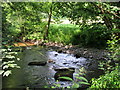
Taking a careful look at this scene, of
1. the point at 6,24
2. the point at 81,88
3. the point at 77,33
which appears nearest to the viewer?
the point at 6,24

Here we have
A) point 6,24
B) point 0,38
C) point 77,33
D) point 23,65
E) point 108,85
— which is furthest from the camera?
point 77,33

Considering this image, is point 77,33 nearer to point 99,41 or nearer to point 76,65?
point 99,41

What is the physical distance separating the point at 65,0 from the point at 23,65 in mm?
3245

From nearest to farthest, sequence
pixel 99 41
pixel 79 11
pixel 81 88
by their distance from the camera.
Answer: pixel 79 11
pixel 81 88
pixel 99 41

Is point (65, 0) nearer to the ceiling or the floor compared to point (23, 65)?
nearer to the ceiling

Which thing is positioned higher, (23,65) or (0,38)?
(0,38)

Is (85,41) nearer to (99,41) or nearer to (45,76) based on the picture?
(99,41)

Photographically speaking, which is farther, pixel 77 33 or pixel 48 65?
pixel 77 33

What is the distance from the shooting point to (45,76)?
4523 mm

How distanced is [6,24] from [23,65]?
4431 mm

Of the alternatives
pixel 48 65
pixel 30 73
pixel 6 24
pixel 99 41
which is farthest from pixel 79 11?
pixel 99 41

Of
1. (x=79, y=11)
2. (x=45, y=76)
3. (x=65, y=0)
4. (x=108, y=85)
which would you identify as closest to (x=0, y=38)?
(x=108, y=85)

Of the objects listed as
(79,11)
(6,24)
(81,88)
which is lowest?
(81,88)

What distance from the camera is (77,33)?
968 cm
